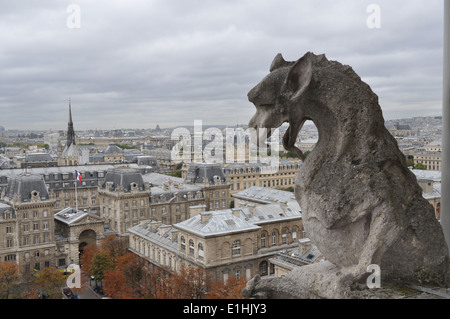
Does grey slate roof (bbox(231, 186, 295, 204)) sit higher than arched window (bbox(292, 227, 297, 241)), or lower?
higher

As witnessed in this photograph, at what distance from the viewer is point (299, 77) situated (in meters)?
6.52

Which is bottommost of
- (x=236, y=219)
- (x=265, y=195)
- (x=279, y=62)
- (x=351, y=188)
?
(x=265, y=195)

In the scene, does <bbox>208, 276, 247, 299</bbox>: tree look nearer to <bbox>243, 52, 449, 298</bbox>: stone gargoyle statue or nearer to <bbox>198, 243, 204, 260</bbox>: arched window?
<bbox>198, 243, 204, 260</bbox>: arched window

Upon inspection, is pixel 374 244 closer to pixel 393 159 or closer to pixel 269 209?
pixel 393 159

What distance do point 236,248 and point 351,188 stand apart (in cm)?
3203

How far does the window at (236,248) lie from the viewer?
3741 centimetres

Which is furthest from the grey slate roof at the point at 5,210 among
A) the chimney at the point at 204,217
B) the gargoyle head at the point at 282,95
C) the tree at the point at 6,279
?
the gargoyle head at the point at 282,95

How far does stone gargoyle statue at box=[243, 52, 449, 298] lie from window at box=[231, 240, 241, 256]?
102 ft

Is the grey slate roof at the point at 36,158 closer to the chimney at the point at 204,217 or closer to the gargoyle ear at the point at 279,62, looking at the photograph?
the chimney at the point at 204,217

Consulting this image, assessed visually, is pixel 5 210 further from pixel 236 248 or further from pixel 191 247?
pixel 236 248

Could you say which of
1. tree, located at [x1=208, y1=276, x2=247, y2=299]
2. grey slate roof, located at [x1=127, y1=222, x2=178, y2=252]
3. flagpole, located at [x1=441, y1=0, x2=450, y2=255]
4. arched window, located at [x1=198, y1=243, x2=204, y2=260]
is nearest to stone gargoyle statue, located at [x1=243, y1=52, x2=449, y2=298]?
flagpole, located at [x1=441, y1=0, x2=450, y2=255]

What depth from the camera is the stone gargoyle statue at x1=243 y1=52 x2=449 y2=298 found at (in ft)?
20.3

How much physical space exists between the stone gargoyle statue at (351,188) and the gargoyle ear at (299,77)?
0.05 feet
